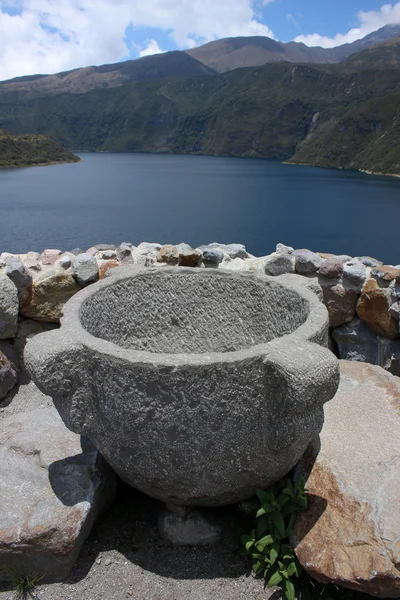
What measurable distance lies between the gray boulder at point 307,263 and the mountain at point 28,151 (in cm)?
3987

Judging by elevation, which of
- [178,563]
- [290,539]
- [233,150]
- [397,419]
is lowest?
[233,150]

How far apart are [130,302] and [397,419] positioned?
1.81 metres

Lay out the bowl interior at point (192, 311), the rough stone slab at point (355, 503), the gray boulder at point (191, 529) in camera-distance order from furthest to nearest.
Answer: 1. the bowl interior at point (192, 311)
2. the gray boulder at point (191, 529)
3. the rough stone slab at point (355, 503)

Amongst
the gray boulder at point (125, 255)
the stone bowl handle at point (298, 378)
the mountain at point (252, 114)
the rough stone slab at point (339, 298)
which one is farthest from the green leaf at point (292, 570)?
the mountain at point (252, 114)

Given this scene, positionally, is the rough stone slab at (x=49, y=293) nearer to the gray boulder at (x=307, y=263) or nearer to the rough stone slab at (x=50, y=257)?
the rough stone slab at (x=50, y=257)

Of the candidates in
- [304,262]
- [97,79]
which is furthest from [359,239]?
[97,79]

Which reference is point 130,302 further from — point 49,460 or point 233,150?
point 233,150

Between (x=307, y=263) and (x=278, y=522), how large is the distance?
2441mm

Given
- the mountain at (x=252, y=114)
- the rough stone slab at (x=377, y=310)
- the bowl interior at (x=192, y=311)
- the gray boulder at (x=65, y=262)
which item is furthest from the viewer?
the mountain at (x=252, y=114)

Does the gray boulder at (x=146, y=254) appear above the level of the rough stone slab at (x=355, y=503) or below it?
above

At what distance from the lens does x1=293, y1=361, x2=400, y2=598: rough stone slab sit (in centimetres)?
213

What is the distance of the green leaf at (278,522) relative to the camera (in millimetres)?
2381

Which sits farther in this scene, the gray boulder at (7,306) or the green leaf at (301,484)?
the gray boulder at (7,306)

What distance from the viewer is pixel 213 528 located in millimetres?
2611
